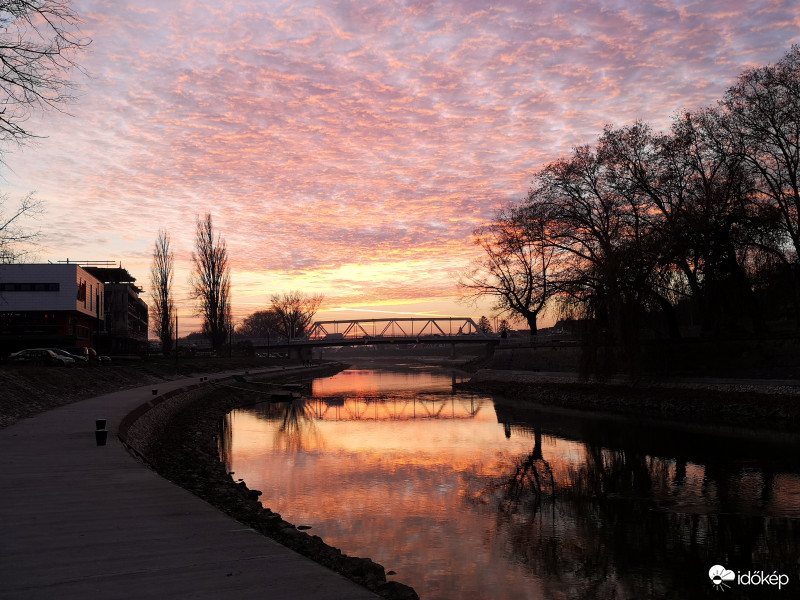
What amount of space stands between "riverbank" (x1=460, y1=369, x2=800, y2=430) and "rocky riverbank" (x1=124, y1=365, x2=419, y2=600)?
22.2m

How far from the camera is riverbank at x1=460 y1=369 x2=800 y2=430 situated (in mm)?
27672

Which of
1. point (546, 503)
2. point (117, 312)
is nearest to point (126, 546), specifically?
point (546, 503)

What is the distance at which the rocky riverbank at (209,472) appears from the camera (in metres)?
9.27

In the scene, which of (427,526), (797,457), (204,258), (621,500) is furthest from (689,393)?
(204,258)

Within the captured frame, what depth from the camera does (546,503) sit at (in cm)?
1509

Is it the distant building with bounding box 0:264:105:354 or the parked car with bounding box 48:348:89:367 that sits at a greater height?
the distant building with bounding box 0:264:105:354

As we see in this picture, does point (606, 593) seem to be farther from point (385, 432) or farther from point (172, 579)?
point (385, 432)

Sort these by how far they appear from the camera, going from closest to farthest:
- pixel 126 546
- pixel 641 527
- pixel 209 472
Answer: pixel 126 546 < pixel 641 527 < pixel 209 472

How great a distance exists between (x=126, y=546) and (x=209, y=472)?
10150 mm

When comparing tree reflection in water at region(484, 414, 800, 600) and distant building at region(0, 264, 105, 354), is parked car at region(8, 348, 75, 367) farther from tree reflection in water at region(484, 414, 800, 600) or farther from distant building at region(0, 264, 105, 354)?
tree reflection in water at region(484, 414, 800, 600)

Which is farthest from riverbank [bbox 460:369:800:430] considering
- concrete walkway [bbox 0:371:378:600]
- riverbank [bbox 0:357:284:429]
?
riverbank [bbox 0:357:284:429]

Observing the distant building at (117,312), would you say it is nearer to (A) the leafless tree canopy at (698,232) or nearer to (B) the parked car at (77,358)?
(B) the parked car at (77,358)

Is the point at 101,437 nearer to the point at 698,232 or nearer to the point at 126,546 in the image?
the point at 126,546

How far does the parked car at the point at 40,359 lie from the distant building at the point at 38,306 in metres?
20.3
